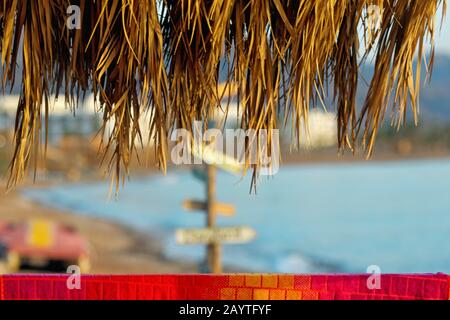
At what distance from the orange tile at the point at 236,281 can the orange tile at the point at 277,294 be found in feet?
0.23

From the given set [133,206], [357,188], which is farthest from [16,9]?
[357,188]

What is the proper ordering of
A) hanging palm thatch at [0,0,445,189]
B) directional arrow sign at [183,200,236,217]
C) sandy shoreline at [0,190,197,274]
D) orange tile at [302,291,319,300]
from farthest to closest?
sandy shoreline at [0,190,197,274] < directional arrow sign at [183,200,236,217] < orange tile at [302,291,319,300] < hanging palm thatch at [0,0,445,189]

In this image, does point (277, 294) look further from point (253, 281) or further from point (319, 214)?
point (319, 214)

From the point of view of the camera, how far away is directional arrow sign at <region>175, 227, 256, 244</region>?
5.12 m

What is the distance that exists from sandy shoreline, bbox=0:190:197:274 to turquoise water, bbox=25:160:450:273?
0.78 m

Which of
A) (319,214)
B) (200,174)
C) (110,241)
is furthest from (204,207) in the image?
(319,214)

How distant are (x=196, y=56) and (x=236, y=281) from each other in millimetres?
488

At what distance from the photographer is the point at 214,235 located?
207 inches

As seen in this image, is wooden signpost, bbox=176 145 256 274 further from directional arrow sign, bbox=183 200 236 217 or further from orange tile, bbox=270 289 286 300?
orange tile, bbox=270 289 286 300

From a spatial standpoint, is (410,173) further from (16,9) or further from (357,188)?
(16,9)

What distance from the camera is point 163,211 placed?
98.1ft

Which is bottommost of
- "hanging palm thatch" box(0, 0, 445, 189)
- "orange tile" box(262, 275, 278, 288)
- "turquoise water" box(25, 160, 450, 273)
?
"turquoise water" box(25, 160, 450, 273)

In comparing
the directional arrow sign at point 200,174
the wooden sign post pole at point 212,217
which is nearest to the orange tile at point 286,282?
the wooden sign post pole at point 212,217

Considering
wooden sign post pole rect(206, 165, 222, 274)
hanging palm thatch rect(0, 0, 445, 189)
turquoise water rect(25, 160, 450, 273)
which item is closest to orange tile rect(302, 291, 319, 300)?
hanging palm thatch rect(0, 0, 445, 189)
